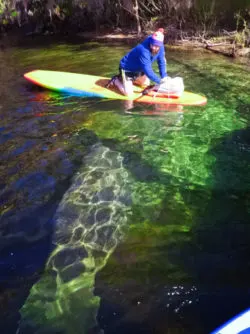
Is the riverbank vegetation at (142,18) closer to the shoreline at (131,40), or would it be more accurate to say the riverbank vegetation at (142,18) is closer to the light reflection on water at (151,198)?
the shoreline at (131,40)

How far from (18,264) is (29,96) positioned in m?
6.16

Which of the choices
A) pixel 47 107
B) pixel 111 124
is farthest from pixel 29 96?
pixel 111 124

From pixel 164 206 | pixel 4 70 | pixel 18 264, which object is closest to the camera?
pixel 18 264

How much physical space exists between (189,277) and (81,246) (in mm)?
1281

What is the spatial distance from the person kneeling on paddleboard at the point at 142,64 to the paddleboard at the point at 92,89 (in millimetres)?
217

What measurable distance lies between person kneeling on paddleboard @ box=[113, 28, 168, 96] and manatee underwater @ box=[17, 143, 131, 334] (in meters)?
2.65

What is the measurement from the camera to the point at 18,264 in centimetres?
390

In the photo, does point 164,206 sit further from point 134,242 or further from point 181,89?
point 181,89

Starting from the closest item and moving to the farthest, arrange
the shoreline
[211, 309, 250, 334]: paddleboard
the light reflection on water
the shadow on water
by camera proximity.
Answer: [211, 309, 250, 334]: paddleboard, the shadow on water, the light reflection on water, the shoreline

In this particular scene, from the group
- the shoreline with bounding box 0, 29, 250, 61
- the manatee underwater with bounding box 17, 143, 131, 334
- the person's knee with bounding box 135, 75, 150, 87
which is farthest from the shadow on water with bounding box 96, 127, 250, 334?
the shoreline with bounding box 0, 29, 250, 61

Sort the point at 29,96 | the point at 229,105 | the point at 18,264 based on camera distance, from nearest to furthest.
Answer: the point at 18,264 < the point at 229,105 < the point at 29,96

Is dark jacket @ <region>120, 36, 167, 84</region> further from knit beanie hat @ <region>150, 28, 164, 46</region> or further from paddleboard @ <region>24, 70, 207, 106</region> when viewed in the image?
paddleboard @ <region>24, 70, 207, 106</region>

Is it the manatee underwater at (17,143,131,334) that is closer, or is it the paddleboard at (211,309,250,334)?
the paddleboard at (211,309,250,334)

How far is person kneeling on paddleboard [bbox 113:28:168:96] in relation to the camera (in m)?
7.30
